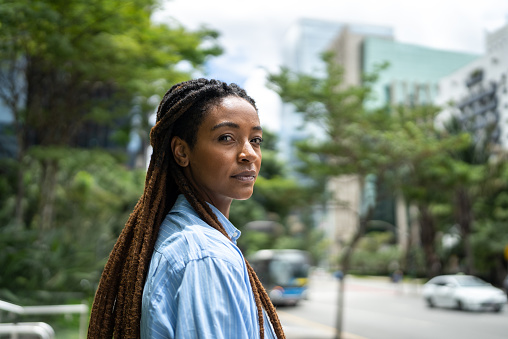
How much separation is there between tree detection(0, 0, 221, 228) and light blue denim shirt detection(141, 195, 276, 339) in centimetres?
647

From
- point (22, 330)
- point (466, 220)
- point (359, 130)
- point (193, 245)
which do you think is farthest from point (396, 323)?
point (193, 245)

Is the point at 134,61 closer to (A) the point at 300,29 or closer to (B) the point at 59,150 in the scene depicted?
(B) the point at 59,150

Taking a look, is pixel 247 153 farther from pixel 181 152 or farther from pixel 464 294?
pixel 464 294

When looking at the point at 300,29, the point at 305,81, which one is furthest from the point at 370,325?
the point at 300,29

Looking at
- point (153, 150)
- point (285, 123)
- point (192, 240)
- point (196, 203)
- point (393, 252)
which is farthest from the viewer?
point (285, 123)

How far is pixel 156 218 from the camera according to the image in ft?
3.98

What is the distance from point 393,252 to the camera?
163 ft

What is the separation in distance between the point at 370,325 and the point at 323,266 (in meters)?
63.8

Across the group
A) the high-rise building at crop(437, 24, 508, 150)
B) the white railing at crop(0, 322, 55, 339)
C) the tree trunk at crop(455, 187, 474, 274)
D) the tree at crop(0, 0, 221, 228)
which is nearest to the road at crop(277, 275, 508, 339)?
the high-rise building at crop(437, 24, 508, 150)

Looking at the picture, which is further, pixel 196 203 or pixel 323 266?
pixel 323 266

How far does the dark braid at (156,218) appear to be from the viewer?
111 cm

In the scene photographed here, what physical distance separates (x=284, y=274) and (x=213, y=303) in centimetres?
2074

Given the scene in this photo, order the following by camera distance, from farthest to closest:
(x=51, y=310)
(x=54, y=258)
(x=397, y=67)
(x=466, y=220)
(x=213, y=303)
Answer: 1. (x=397, y=67)
2. (x=466, y=220)
3. (x=54, y=258)
4. (x=51, y=310)
5. (x=213, y=303)

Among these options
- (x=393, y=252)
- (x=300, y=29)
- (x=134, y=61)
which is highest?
(x=300, y=29)
